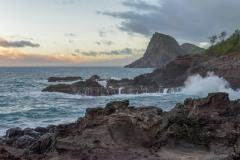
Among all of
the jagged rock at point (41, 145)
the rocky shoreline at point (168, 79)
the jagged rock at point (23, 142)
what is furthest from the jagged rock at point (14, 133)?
the rocky shoreline at point (168, 79)

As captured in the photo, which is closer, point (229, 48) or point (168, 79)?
point (168, 79)

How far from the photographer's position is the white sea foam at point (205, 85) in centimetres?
6556

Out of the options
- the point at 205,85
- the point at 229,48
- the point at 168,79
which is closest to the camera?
the point at 205,85

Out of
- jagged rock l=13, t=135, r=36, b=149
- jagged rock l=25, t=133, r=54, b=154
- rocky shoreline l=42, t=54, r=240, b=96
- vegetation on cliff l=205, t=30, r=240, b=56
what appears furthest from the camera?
vegetation on cliff l=205, t=30, r=240, b=56

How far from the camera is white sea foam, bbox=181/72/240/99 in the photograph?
65562 mm

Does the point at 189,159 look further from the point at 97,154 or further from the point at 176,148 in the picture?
the point at 97,154

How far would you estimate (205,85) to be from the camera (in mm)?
69000

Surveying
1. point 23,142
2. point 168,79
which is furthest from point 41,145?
point 168,79

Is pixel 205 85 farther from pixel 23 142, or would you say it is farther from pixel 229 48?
pixel 23 142

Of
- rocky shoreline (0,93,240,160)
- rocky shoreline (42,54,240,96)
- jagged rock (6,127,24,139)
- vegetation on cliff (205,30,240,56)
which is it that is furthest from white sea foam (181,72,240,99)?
rocky shoreline (0,93,240,160)

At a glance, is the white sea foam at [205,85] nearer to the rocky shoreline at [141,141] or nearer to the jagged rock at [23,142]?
the jagged rock at [23,142]

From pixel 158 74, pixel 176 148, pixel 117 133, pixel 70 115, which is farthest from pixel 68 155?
pixel 158 74

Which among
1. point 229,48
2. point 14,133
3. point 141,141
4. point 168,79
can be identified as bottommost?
point 14,133

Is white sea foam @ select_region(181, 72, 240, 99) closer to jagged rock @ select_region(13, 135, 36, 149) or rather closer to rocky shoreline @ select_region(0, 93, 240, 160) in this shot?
jagged rock @ select_region(13, 135, 36, 149)
